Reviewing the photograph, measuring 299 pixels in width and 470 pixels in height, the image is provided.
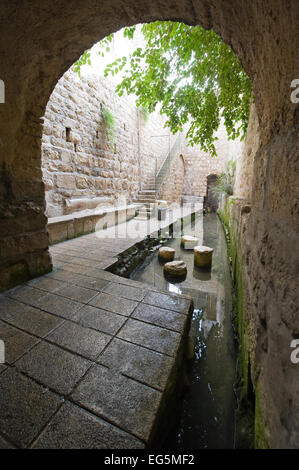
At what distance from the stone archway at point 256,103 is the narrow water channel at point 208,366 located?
1.83ft

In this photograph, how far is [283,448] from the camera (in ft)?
1.85

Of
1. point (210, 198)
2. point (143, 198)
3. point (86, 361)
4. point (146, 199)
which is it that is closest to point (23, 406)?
point (86, 361)

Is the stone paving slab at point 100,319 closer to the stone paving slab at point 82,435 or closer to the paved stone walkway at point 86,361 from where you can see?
the paved stone walkway at point 86,361

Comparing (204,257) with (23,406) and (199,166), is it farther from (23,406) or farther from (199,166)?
(199,166)

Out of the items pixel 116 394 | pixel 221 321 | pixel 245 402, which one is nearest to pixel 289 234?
pixel 116 394

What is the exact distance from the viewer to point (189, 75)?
256cm

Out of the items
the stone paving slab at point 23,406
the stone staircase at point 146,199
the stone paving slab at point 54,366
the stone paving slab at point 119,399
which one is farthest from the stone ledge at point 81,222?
the stone paving slab at point 119,399

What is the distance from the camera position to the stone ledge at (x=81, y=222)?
3.26m

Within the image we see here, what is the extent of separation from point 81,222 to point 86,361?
3.05 m

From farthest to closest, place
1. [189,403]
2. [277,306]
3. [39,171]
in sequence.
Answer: [39,171] → [189,403] → [277,306]

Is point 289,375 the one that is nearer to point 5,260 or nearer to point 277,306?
point 277,306

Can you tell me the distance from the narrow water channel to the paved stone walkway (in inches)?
18.5

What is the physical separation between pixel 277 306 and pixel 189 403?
1.12m

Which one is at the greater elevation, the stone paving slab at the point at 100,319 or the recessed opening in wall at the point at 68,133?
the recessed opening in wall at the point at 68,133
